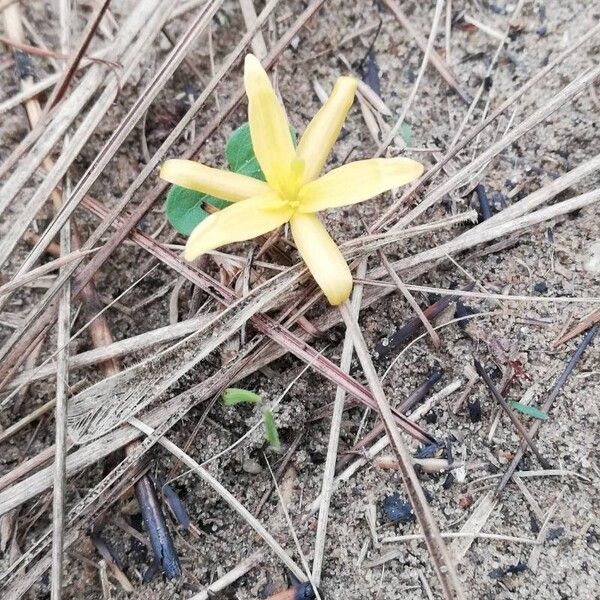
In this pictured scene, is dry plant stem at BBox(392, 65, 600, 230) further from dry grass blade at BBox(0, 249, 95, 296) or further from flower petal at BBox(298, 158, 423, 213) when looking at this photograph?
dry grass blade at BBox(0, 249, 95, 296)

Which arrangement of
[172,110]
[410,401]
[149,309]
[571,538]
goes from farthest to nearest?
[172,110] → [149,309] → [410,401] → [571,538]

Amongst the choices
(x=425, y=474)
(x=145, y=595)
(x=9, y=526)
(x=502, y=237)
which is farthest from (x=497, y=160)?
(x=9, y=526)

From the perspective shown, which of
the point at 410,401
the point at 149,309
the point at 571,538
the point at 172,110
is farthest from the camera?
the point at 172,110

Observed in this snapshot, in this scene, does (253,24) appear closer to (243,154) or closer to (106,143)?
(243,154)

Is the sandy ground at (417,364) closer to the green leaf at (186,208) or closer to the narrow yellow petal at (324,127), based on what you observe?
the green leaf at (186,208)

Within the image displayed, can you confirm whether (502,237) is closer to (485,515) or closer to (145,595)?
(485,515)

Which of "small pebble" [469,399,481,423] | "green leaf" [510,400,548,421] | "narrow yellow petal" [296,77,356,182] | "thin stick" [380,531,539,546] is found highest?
"narrow yellow petal" [296,77,356,182]

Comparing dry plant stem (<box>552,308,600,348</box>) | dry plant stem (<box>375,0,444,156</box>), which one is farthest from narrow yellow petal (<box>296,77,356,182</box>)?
dry plant stem (<box>552,308,600,348</box>)
